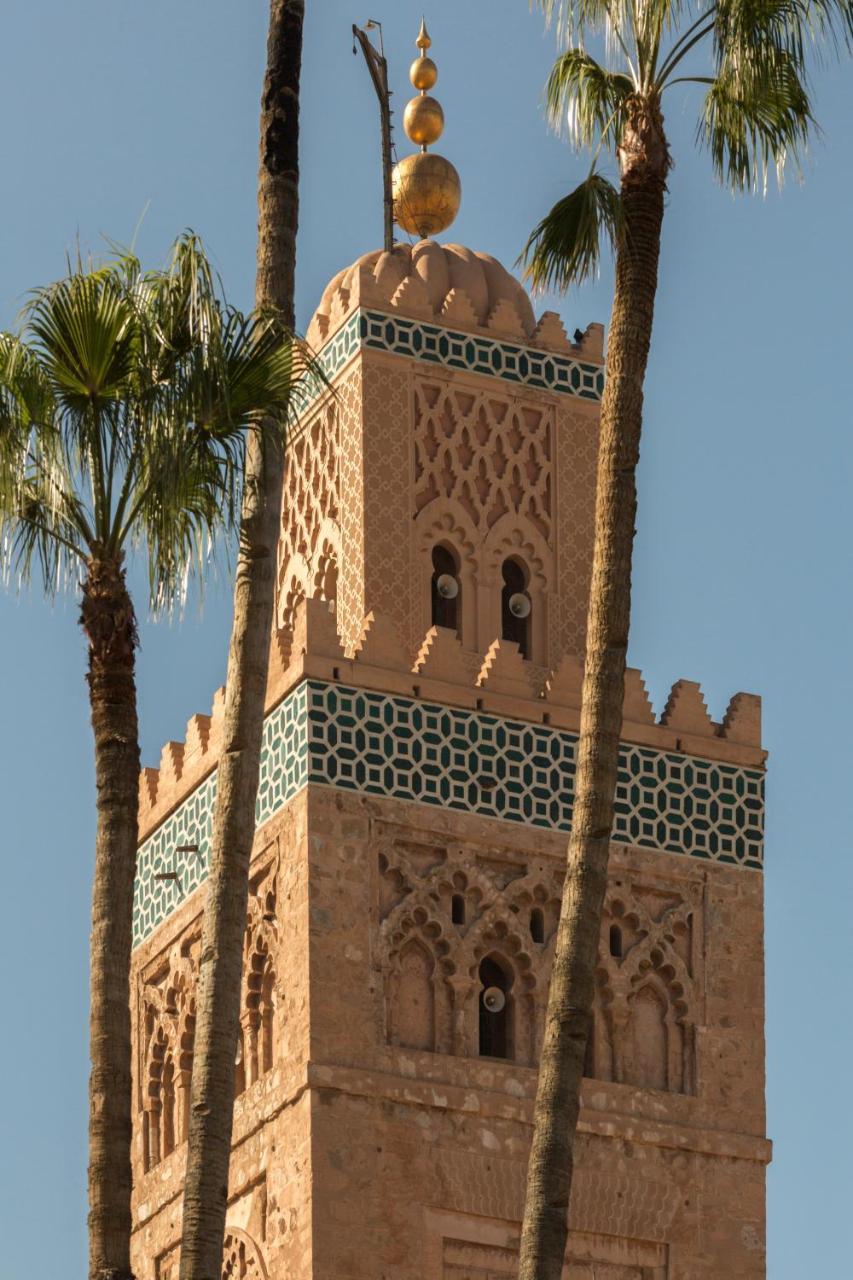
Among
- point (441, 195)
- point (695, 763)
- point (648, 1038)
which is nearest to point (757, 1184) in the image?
point (648, 1038)

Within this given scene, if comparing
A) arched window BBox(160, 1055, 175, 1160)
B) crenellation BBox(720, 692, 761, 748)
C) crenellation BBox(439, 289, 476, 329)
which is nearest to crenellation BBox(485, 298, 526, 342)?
crenellation BBox(439, 289, 476, 329)

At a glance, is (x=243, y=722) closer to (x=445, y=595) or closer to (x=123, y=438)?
(x=123, y=438)

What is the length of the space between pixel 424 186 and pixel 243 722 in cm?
871

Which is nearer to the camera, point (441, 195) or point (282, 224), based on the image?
point (282, 224)

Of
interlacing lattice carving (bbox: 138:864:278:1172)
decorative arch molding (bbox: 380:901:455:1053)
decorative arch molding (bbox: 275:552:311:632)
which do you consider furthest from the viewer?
decorative arch molding (bbox: 275:552:311:632)

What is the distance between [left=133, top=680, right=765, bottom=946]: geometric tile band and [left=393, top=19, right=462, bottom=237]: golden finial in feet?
13.6

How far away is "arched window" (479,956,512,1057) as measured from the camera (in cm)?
2231

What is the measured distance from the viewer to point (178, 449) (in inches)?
650

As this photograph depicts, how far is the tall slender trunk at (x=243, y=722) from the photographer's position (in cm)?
1617

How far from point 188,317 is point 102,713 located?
194 centimetres

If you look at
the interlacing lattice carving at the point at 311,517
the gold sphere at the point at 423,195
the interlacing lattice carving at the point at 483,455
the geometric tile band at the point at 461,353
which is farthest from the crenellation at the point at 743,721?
the gold sphere at the point at 423,195

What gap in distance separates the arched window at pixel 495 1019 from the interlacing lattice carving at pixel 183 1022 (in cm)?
132

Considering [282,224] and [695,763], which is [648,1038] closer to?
[695,763]

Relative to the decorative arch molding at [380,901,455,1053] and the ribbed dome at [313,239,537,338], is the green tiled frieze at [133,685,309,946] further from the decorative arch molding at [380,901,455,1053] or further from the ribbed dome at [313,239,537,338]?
the ribbed dome at [313,239,537,338]
